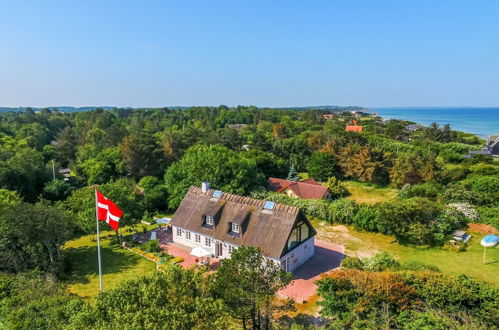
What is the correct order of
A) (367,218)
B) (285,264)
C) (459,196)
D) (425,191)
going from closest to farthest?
(285,264) → (367,218) → (459,196) → (425,191)

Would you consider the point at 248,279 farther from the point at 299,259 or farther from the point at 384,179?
the point at 384,179

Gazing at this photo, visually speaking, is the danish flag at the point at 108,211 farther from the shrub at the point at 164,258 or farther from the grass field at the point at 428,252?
the grass field at the point at 428,252

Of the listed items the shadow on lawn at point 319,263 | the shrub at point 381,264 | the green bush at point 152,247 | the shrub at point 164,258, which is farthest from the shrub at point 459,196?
the green bush at point 152,247

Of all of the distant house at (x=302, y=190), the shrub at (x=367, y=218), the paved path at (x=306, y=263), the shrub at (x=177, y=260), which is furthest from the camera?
the distant house at (x=302, y=190)

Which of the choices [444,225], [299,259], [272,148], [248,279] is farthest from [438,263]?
[272,148]

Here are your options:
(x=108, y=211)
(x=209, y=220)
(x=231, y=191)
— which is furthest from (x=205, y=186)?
(x=108, y=211)

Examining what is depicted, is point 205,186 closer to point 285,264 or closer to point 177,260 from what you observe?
point 177,260

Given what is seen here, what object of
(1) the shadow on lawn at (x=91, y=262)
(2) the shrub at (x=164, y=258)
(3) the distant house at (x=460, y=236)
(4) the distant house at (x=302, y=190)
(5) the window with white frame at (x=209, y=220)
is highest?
(5) the window with white frame at (x=209, y=220)
